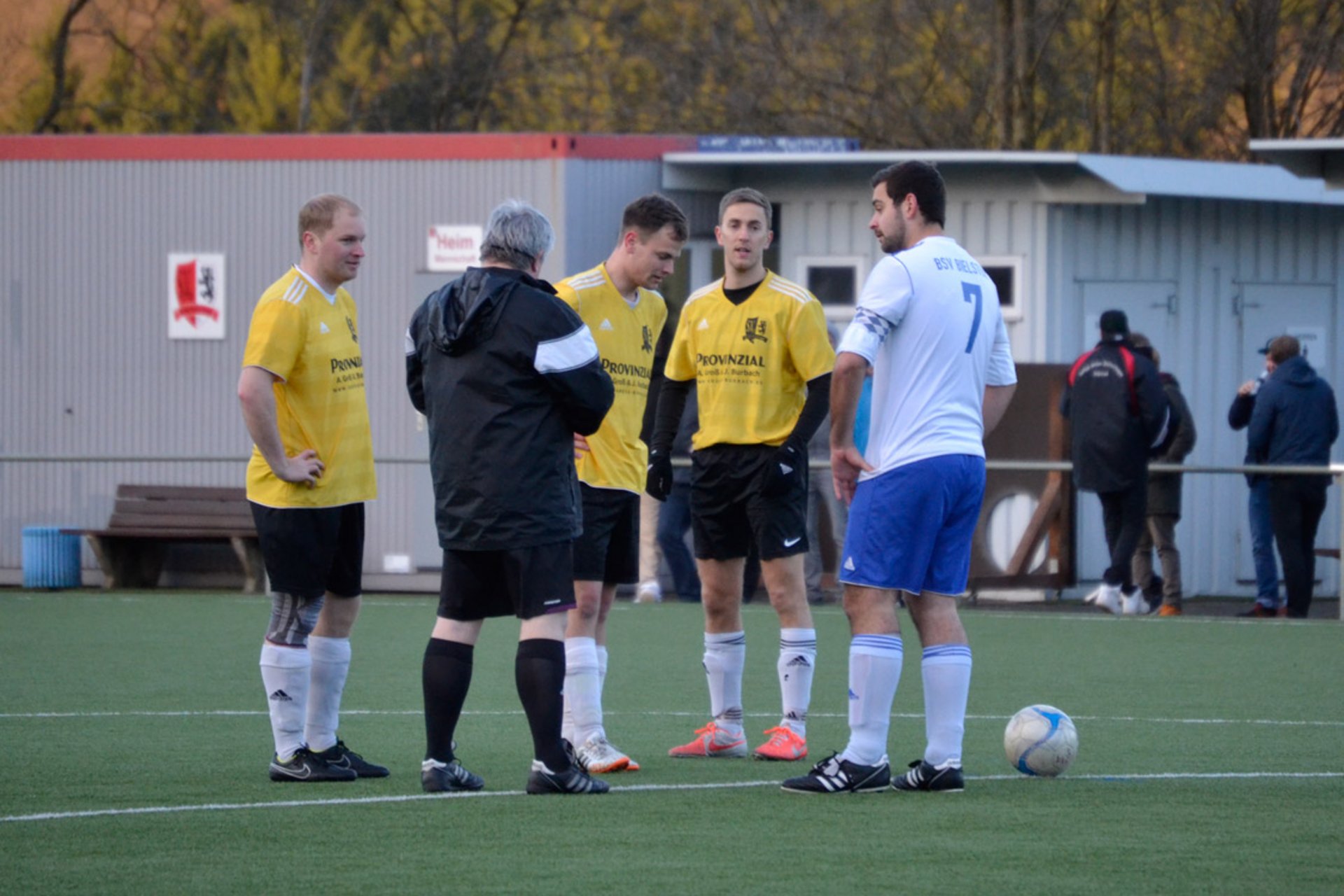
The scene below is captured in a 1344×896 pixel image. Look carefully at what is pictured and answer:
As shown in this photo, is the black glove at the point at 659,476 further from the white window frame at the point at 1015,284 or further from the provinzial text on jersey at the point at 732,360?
the white window frame at the point at 1015,284

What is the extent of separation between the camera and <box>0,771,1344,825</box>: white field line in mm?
6570

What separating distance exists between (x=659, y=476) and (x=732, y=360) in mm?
542

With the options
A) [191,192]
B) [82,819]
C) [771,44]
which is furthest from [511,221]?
[771,44]

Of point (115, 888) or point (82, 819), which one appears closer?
point (115, 888)

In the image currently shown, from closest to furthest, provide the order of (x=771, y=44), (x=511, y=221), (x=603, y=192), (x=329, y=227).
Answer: (x=511, y=221)
(x=329, y=227)
(x=603, y=192)
(x=771, y=44)

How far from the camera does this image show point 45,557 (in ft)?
59.7

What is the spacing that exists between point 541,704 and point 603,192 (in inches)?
454

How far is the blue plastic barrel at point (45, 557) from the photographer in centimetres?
1817

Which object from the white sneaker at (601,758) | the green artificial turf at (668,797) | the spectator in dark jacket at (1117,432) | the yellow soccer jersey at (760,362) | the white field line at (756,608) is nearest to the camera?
the green artificial turf at (668,797)

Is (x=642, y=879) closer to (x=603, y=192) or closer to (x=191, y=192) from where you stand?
(x=603, y=192)

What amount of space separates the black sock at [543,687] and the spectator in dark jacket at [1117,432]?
935cm

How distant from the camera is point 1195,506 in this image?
1819 cm

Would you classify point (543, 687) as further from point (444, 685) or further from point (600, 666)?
point (600, 666)

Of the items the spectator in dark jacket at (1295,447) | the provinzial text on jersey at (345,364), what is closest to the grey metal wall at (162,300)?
the spectator in dark jacket at (1295,447)
